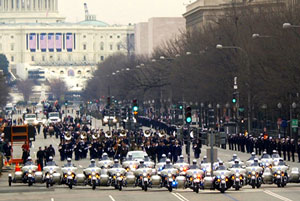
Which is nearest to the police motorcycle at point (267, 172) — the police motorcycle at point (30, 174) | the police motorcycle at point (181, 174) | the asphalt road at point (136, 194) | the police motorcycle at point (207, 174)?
the asphalt road at point (136, 194)

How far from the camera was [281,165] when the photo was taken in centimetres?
4756

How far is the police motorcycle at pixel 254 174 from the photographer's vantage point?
47.3 meters

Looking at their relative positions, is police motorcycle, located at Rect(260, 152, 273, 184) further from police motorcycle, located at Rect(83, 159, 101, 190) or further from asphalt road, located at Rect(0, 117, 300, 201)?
police motorcycle, located at Rect(83, 159, 101, 190)

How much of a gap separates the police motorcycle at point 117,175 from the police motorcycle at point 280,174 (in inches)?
211

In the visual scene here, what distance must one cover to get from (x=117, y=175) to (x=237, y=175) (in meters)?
4.72

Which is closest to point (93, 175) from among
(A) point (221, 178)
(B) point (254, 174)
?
(A) point (221, 178)

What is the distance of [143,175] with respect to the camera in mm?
47844

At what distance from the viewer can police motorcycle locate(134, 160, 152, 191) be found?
47594 mm

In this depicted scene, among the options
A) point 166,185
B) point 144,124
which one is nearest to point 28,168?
point 166,185

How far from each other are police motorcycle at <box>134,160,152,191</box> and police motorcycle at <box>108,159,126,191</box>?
20.1 inches

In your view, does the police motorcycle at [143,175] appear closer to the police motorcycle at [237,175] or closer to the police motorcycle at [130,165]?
the police motorcycle at [130,165]

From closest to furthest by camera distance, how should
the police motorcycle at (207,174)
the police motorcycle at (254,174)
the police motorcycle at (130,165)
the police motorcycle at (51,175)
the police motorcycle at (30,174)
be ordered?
1. the police motorcycle at (207,174)
2. the police motorcycle at (254,174)
3. the police motorcycle at (51,175)
4. the police motorcycle at (30,174)
5. the police motorcycle at (130,165)

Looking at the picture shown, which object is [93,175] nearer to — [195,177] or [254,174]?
[195,177]

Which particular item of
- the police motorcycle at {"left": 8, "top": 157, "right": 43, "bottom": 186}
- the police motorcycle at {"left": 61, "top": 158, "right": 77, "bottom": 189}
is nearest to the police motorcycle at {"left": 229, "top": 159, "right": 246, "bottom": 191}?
the police motorcycle at {"left": 61, "top": 158, "right": 77, "bottom": 189}
